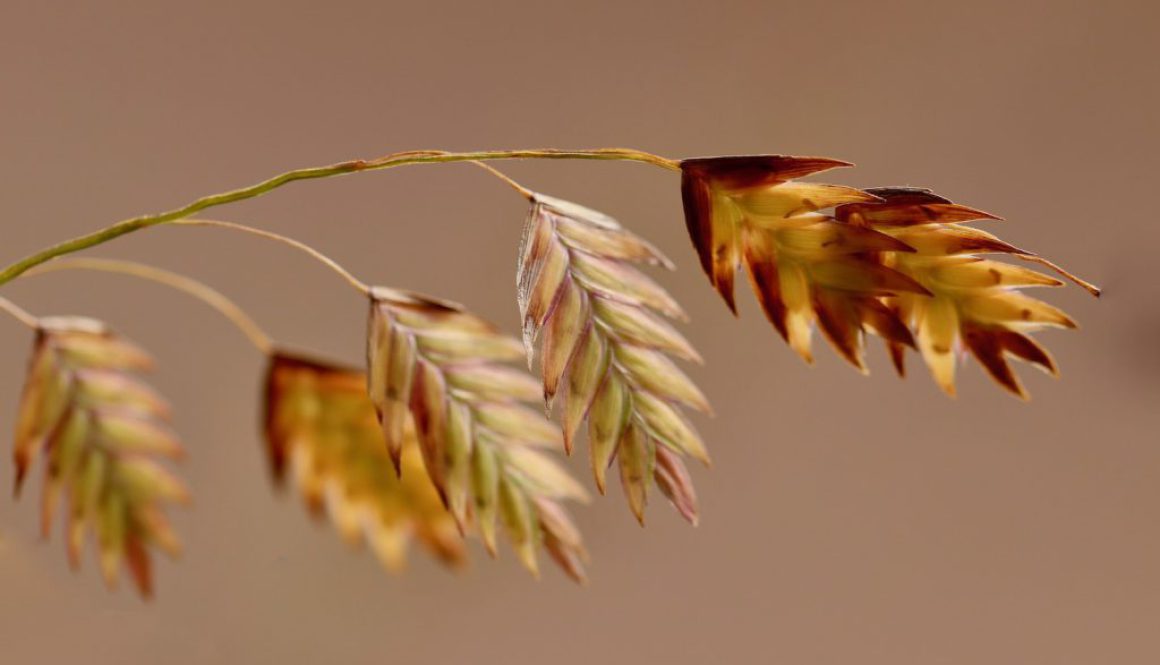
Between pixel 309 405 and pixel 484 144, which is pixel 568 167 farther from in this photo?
pixel 309 405

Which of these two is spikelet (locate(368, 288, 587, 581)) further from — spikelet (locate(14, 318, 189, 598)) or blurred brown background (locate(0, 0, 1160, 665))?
blurred brown background (locate(0, 0, 1160, 665))

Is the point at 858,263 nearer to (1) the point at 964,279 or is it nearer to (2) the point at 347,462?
(1) the point at 964,279

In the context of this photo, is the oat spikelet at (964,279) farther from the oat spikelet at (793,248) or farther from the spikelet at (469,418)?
the spikelet at (469,418)

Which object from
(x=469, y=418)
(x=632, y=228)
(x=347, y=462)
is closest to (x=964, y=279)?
(x=469, y=418)

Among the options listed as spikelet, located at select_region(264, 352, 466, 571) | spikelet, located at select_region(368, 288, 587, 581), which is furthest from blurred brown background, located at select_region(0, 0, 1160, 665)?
spikelet, located at select_region(368, 288, 587, 581)

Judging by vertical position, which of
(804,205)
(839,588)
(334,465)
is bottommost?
(839,588)

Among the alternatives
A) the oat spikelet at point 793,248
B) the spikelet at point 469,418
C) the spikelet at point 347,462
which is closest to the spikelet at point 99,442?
the spikelet at point 347,462

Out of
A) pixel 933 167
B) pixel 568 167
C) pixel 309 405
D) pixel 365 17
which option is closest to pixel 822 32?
pixel 933 167
